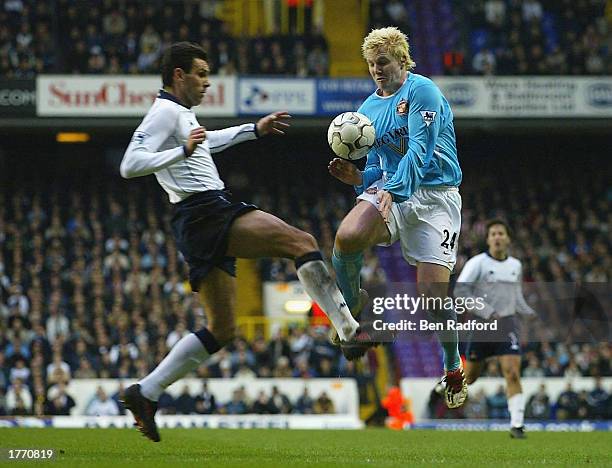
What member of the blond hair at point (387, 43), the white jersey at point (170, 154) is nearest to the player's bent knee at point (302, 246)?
the white jersey at point (170, 154)

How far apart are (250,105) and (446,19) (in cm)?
683

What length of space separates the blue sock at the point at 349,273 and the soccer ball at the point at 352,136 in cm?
78

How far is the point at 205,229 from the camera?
8.05 metres

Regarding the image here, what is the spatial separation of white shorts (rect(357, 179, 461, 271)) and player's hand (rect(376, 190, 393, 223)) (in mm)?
442

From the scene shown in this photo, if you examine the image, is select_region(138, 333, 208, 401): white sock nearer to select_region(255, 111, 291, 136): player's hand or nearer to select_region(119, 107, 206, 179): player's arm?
select_region(119, 107, 206, 179): player's arm

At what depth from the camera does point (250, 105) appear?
84.1 feet

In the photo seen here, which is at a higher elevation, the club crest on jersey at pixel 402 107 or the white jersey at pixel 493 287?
the club crest on jersey at pixel 402 107

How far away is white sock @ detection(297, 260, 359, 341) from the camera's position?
7.79 metres

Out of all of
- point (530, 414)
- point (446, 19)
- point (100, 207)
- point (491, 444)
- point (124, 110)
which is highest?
point (446, 19)

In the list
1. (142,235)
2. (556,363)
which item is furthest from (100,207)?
(556,363)

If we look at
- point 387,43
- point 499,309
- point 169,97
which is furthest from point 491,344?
point 169,97

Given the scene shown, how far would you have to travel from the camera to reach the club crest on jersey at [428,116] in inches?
351

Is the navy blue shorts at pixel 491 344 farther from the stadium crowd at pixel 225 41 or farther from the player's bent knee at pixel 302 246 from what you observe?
the stadium crowd at pixel 225 41

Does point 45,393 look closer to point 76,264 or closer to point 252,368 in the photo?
point 252,368
